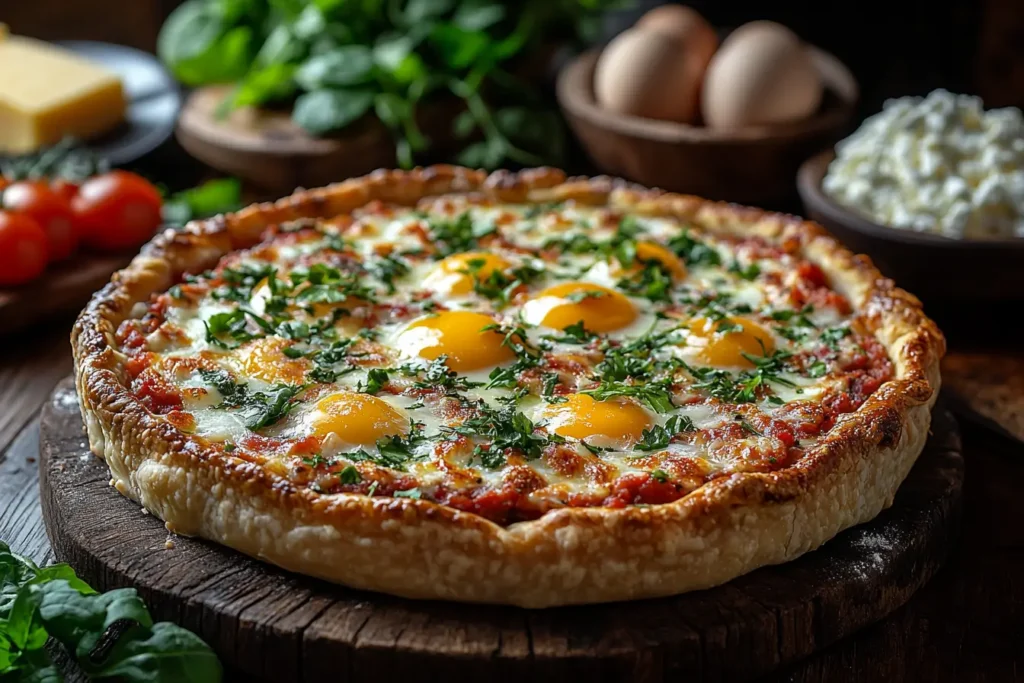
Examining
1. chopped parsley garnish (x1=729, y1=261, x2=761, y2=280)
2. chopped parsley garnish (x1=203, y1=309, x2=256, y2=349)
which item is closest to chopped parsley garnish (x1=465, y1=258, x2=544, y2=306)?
chopped parsley garnish (x1=729, y1=261, x2=761, y2=280)

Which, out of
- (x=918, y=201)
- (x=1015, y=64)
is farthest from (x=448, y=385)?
(x=1015, y=64)

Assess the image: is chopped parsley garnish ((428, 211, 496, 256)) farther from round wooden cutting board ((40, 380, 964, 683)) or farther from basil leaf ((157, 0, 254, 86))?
basil leaf ((157, 0, 254, 86))

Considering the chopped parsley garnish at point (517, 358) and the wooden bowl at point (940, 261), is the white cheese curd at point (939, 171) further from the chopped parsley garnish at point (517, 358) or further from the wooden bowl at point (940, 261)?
the chopped parsley garnish at point (517, 358)

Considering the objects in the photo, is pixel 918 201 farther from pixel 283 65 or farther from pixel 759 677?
pixel 283 65

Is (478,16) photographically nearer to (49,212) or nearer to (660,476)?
(49,212)

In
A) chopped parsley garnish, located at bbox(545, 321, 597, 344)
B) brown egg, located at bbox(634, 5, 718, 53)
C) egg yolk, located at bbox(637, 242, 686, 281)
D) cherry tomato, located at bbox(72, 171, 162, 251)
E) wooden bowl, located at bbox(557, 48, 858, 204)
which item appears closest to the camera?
chopped parsley garnish, located at bbox(545, 321, 597, 344)

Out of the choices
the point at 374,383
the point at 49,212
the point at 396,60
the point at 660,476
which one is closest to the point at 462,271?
the point at 374,383
